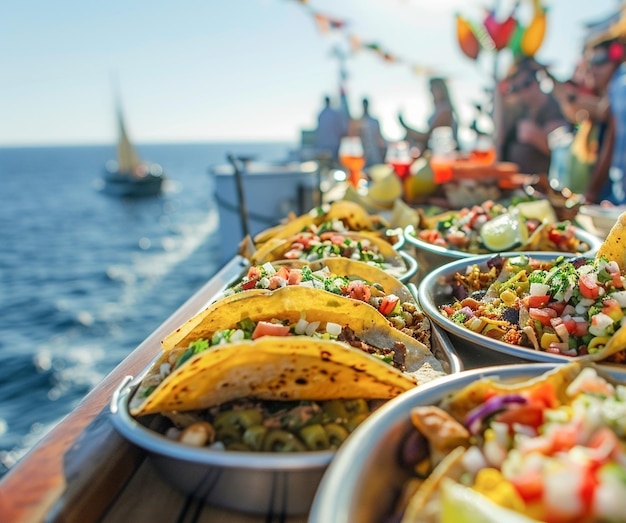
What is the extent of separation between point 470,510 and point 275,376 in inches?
25.6

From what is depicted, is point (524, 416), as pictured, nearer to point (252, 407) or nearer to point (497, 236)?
point (252, 407)

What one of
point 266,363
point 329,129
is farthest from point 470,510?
point 329,129

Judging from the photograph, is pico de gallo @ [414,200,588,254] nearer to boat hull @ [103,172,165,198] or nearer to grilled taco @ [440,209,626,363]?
grilled taco @ [440,209,626,363]

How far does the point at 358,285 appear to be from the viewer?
1892 mm

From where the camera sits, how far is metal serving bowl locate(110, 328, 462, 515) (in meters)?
1.04

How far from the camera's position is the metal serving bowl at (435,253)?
2.49 metres

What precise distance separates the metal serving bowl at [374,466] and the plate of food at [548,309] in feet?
1.04

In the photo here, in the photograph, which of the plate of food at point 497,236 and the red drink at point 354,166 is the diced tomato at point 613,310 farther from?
the red drink at point 354,166

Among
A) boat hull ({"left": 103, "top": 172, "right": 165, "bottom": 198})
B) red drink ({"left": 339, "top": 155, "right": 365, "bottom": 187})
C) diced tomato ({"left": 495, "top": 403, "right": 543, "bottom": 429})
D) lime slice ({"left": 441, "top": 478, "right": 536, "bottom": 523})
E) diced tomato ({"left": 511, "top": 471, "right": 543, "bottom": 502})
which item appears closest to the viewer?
lime slice ({"left": 441, "top": 478, "right": 536, "bottom": 523})

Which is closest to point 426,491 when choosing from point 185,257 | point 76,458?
point 76,458

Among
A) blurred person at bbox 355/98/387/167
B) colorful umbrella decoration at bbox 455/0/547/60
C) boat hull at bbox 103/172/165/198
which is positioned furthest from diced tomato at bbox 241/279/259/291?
boat hull at bbox 103/172/165/198

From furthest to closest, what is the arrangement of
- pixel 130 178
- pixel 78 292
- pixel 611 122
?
pixel 130 178 < pixel 78 292 < pixel 611 122

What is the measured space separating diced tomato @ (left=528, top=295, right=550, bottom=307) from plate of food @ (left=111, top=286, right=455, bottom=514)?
42cm

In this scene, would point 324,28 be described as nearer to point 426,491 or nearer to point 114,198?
point 426,491
